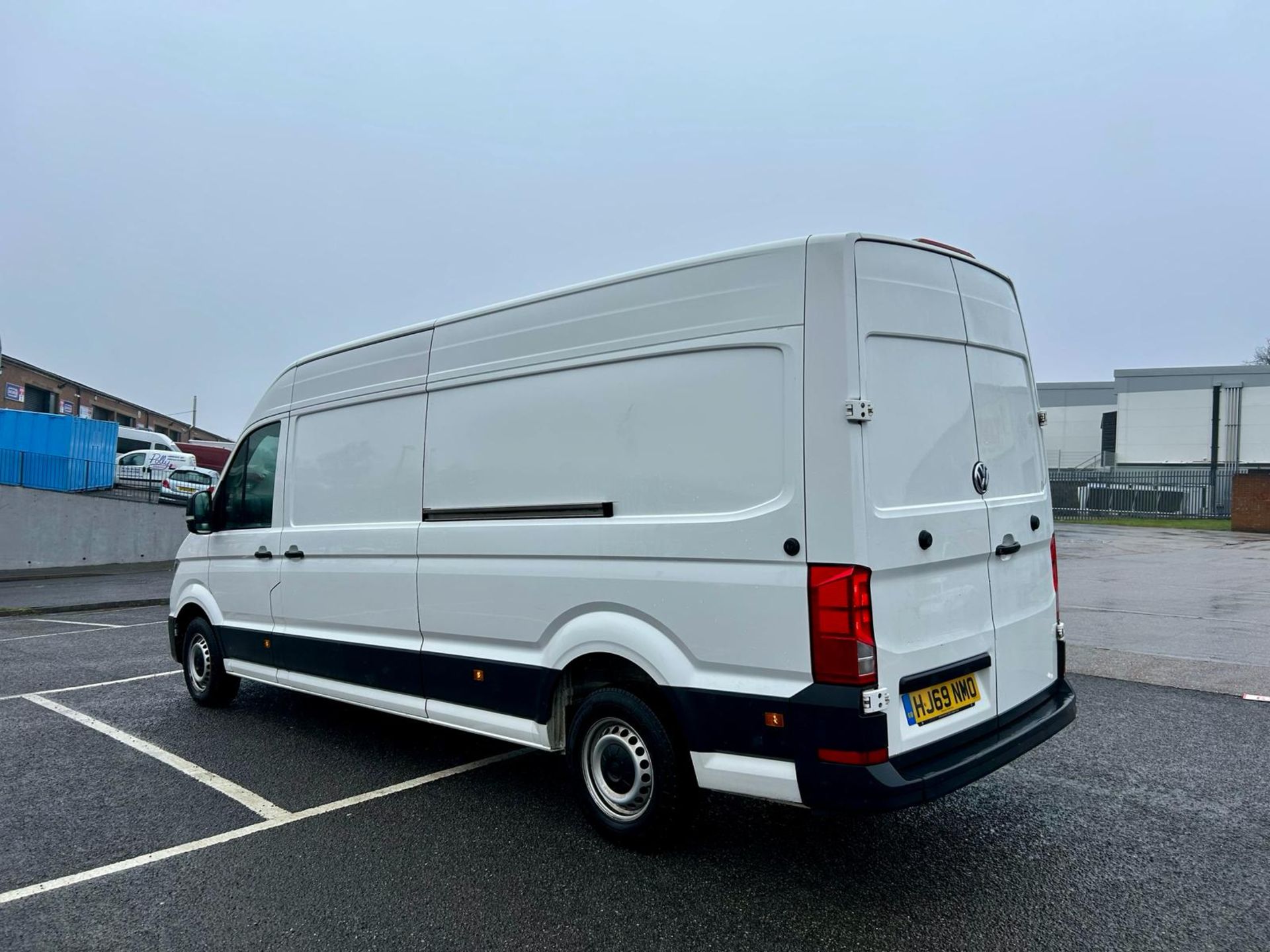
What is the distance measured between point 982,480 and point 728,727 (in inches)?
60.1

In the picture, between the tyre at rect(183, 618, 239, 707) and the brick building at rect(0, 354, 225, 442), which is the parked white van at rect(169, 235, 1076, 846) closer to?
the tyre at rect(183, 618, 239, 707)

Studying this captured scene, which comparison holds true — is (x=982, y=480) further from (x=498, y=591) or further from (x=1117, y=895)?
(x=498, y=591)

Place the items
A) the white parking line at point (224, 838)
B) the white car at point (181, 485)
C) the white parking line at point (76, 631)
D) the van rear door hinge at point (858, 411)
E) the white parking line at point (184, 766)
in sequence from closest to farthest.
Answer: the van rear door hinge at point (858, 411), the white parking line at point (224, 838), the white parking line at point (184, 766), the white parking line at point (76, 631), the white car at point (181, 485)

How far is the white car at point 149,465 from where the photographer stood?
27328mm

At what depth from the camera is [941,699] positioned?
133 inches

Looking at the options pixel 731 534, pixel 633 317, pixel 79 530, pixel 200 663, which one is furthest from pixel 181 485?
pixel 731 534

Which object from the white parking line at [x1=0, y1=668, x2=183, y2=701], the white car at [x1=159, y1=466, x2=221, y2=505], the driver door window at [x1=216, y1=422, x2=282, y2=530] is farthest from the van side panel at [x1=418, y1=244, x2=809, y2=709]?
the white car at [x1=159, y1=466, x2=221, y2=505]

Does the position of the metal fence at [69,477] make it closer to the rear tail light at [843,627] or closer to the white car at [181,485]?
the white car at [181,485]

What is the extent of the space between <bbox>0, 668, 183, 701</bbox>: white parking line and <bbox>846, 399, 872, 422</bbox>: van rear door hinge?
692cm

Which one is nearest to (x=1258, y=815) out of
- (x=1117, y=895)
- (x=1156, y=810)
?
(x=1156, y=810)

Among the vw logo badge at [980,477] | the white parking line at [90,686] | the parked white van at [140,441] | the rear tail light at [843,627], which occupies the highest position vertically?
the parked white van at [140,441]

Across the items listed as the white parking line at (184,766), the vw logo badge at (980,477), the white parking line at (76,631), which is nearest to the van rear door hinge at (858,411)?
the vw logo badge at (980,477)

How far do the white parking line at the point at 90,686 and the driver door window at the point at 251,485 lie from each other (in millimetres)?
2184

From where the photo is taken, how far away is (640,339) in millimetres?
3791
